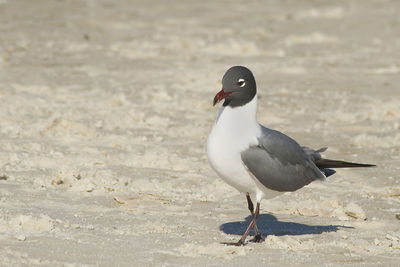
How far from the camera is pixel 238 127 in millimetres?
6367

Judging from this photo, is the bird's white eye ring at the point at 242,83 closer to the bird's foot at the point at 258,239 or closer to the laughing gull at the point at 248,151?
the laughing gull at the point at 248,151

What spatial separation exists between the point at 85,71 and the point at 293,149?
6840 mm

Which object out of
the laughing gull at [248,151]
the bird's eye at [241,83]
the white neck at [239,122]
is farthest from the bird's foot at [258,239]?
the bird's eye at [241,83]

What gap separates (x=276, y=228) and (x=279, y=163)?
74cm

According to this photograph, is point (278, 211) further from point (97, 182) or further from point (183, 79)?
point (183, 79)

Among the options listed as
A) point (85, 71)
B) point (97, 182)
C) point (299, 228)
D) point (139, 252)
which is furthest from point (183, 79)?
point (139, 252)

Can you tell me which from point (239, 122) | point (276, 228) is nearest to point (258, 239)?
point (276, 228)

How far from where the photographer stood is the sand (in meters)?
6.44

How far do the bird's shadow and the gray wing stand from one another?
44 cm

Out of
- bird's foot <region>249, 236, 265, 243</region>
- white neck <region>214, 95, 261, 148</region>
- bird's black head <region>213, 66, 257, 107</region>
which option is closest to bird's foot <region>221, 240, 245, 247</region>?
bird's foot <region>249, 236, 265, 243</region>

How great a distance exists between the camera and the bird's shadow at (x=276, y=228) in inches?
272

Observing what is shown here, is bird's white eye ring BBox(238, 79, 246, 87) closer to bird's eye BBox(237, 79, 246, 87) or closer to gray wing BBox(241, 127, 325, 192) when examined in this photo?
bird's eye BBox(237, 79, 246, 87)

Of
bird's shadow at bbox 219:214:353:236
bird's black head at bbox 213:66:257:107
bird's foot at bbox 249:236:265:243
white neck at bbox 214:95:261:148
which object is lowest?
bird's shadow at bbox 219:214:353:236

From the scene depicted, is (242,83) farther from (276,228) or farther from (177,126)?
(177,126)
